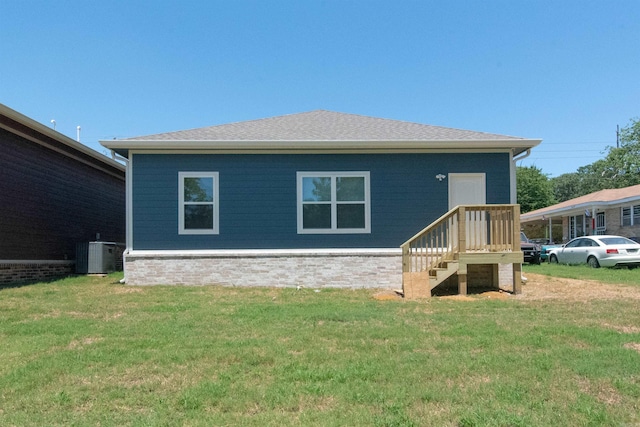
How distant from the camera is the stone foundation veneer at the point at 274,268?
384 inches

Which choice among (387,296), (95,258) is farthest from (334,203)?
(95,258)

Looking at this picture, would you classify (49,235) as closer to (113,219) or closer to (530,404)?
(113,219)

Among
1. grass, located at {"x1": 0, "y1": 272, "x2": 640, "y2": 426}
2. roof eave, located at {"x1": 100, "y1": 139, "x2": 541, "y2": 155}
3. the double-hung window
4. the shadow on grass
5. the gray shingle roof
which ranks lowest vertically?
the shadow on grass

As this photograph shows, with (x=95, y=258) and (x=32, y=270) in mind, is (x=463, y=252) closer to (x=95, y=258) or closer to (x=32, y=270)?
(x=95, y=258)

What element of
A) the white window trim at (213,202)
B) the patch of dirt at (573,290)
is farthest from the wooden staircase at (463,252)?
the white window trim at (213,202)

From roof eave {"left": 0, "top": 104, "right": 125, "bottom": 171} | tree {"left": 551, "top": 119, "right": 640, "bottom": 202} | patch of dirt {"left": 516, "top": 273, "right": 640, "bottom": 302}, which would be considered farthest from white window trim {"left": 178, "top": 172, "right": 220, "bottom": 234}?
tree {"left": 551, "top": 119, "right": 640, "bottom": 202}

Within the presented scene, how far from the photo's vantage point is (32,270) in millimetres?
11180

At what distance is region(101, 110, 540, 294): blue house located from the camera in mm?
9758

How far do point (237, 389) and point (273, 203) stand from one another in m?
6.69

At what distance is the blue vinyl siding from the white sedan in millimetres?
6616

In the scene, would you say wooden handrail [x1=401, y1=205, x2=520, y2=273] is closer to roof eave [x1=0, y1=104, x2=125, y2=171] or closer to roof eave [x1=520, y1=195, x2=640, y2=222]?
roof eave [x1=0, y1=104, x2=125, y2=171]

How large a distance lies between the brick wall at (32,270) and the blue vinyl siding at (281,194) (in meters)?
3.29

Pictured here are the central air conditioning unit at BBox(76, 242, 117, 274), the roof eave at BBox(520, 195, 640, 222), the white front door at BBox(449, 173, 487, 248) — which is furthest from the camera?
the roof eave at BBox(520, 195, 640, 222)

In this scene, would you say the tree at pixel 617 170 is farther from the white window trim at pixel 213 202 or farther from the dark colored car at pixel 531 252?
the white window trim at pixel 213 202
